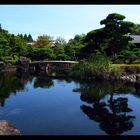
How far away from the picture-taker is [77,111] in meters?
14.4

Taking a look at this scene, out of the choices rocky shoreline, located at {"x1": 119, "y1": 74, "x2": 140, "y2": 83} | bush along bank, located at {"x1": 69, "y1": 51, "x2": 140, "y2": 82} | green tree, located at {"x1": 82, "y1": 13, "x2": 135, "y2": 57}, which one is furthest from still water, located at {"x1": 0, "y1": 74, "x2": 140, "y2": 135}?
green tree, located at {"x1": 82, "y1": 13, "x2": 135, "y2": 57}

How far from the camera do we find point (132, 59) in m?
29.8

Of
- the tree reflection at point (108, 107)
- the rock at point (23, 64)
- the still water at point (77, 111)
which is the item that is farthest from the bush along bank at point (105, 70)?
the rock at point (23, 64)

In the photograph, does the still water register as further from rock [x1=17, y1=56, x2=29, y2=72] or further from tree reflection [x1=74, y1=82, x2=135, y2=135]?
rock [x1=17, y1=56, x2=29, y2=72]

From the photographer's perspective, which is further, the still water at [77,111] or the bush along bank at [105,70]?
A: the bush along bank at [105,70]

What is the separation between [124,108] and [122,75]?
450 inches

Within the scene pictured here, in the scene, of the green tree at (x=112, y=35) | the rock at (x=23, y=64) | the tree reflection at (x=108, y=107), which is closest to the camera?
the tree reflection at (x=108, y=107)

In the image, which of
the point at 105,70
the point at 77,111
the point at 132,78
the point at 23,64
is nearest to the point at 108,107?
the point at 77,111

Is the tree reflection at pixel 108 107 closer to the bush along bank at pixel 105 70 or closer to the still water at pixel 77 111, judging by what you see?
the still water at pixel 77 111

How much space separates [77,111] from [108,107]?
2.17 meters

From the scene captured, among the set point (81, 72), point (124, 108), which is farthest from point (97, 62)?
point (124, 108)

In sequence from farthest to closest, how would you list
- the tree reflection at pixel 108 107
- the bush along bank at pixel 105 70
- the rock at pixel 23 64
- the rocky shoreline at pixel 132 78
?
the rock at pixel 23 64 < the bush along bank at pixel 105 70 < the rocky shoreline at pixel 132 78 < the tree reflection at pixel 108 107

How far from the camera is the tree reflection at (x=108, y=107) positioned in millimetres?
11902
